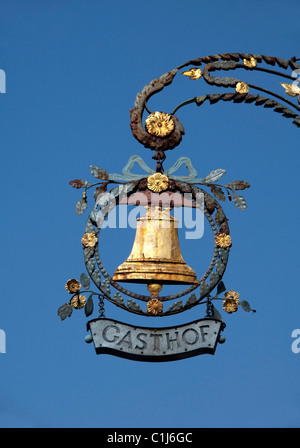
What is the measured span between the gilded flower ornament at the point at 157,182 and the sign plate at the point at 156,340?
116 cm

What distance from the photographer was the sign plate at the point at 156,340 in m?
8.94

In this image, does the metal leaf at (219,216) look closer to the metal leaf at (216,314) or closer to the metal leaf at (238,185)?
the metal leaf at (238,185)

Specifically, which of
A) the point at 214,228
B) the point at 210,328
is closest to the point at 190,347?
the point at 210,328

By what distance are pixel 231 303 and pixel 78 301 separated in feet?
4.18

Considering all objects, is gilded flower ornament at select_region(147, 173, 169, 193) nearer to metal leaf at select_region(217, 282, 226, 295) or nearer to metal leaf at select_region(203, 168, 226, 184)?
metal leaf at select_region(203, 168, 226, 184)

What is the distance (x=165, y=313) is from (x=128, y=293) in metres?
0.35

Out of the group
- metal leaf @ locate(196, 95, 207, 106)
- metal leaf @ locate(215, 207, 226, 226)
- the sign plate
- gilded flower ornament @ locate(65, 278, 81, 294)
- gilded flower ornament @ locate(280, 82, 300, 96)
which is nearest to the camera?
the sign plate

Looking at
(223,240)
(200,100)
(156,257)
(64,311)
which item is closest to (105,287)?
(64,311)

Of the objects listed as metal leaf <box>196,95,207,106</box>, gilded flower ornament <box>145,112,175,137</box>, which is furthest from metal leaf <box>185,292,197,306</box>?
metal leaf <box>196,95,207,106</box>

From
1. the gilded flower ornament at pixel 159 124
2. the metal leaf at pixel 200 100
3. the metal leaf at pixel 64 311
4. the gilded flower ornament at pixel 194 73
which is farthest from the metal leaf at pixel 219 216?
the metal leaf at pixel 64 311

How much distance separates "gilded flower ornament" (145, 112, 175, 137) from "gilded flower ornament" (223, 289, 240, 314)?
1495 millimetres

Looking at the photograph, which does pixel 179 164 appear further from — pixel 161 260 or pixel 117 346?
pixel 117 346

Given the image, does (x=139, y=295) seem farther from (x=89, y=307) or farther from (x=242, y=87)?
(x=242, y=87)

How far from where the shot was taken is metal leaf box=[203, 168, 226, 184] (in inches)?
363
